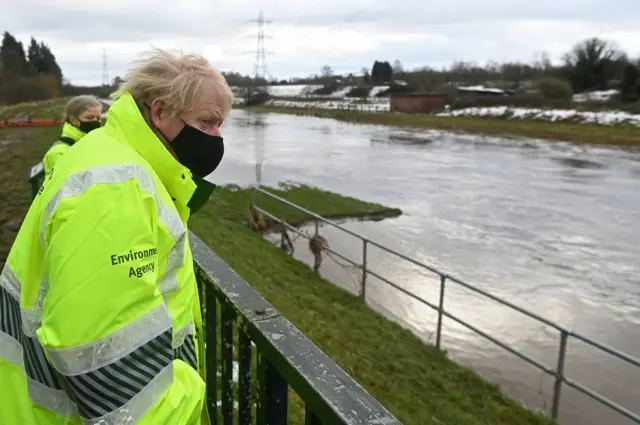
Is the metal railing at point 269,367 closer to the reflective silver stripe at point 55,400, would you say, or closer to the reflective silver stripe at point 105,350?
the reflective silver stripe at point 105,350

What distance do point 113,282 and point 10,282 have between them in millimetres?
Answer: 467

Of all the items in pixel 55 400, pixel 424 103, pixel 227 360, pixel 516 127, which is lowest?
pixel 516 127

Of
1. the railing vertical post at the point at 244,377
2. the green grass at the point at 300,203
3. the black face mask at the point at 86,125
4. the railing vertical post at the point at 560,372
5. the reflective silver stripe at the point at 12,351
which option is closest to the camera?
the reflective silver stripe at the point at 12,351

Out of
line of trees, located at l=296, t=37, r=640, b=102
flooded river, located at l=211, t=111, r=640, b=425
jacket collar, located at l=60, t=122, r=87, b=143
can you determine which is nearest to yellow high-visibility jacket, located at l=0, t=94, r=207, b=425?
jacket collar, located at l=60, t=122, r=87, b=143

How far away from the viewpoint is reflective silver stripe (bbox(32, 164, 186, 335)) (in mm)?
1257

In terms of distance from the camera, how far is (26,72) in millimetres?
81250

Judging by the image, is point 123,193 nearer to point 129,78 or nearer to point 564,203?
point 129,78

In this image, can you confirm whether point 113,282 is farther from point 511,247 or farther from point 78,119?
point 511,247

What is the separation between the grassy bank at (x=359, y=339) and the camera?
20.8ft

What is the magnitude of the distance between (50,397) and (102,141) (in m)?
0.68

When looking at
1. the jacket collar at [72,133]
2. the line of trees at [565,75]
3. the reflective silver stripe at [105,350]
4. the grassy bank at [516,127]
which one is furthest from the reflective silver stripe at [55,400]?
the line of trees at [565,75]

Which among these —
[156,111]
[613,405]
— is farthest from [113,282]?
[613,405]

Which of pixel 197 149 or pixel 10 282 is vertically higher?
pixel 197 149

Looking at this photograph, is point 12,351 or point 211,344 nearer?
point 12,351
